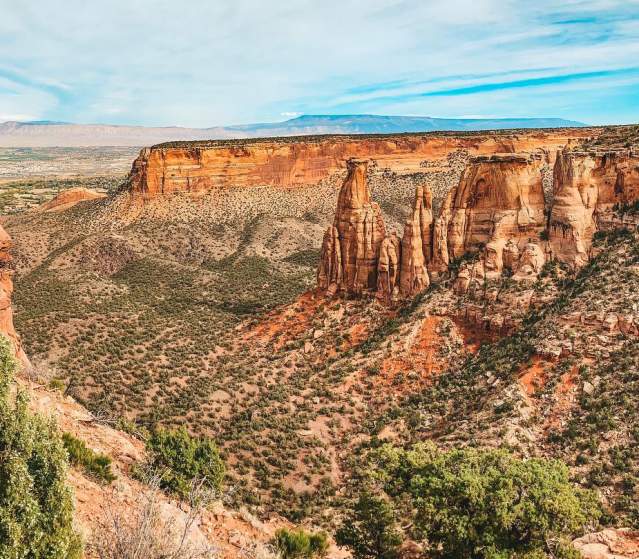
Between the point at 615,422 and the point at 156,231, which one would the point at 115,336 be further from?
the point at 156,231

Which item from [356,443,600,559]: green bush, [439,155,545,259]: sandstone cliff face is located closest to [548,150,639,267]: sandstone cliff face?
[439,155,545,259]: sandstone cliff face

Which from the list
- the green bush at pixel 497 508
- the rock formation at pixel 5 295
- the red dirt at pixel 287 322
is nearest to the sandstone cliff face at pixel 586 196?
the red dirt at pixel 287 322

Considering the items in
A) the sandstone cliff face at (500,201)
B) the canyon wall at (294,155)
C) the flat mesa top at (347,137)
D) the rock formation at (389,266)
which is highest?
the flat mesa top at (347,137)

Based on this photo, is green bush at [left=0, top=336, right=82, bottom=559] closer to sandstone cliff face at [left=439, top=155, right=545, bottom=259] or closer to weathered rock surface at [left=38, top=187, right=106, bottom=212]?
sandstone cliff face at [left=439, top=155, right=545, bottom=259]

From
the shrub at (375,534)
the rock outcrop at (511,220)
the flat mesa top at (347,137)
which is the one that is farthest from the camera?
the flat mesa top at (347,137)

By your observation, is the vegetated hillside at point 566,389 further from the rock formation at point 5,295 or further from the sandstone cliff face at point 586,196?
the rock formation at point 5,295

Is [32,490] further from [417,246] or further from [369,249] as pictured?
[369,249]

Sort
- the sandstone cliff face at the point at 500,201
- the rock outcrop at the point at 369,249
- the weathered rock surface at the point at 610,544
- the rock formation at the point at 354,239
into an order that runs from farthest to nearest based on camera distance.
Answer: the rock formation at the point at 354,239, the rock outcrop at the point at 369,249, the sandstone cliff face at the point at 500,201, the weathered rock surface at the point at 610,544

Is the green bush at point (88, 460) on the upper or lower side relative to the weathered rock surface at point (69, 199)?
lower
